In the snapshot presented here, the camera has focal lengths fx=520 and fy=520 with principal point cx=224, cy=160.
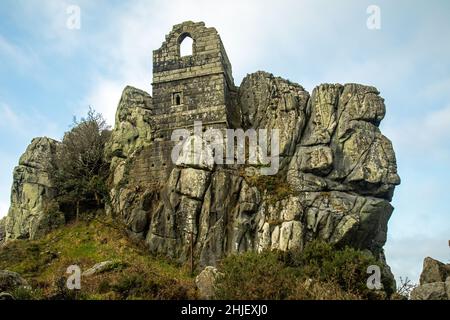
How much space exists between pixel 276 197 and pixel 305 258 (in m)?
8.93

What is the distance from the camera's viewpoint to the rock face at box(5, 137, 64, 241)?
37.4 metres

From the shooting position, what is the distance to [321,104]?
119ft

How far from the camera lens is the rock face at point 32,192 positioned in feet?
123

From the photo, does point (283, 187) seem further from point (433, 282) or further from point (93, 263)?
point (433, 282)

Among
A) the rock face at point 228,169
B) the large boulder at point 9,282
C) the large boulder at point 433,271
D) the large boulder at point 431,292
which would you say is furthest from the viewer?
the rock face at point 228,169

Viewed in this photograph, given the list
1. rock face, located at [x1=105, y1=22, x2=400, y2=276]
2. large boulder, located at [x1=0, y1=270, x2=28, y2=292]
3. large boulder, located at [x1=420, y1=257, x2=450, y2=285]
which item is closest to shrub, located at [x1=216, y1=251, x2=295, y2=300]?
large boulder, located at [x1=420, y1=257, x2=450, y2=285]

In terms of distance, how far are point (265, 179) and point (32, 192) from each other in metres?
17.9

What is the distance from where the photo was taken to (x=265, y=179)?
32.7 metres

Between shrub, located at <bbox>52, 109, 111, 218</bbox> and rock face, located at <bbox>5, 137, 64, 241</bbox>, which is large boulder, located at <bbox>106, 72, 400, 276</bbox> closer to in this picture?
shrub, located at <bbox>52, 109, 111, 218</bbox>

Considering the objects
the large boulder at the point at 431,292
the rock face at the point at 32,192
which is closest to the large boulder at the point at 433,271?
the large boulder at the point at 431,292

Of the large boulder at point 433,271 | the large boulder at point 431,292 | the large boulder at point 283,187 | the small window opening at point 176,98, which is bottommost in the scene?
the large boulder at point 431,292

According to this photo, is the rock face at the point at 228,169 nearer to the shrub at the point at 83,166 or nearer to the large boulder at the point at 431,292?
the shrub at the point at 83,166

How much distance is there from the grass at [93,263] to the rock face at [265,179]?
1.71 m

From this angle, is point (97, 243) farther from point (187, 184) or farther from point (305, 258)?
point (305, 258)
